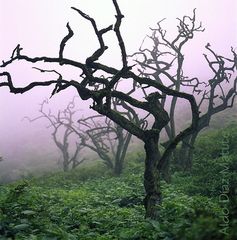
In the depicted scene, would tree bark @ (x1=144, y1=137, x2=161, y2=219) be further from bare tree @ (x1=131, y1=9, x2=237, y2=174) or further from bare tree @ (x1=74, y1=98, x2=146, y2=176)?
bare tree @ (x1=131, y1=9, x2=237, y2=174)

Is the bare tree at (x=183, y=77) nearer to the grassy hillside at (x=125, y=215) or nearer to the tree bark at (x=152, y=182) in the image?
the grassy hillside at (x=125, y=215)

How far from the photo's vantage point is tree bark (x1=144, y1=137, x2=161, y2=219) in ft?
37.2

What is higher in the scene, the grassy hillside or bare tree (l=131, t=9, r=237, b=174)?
bare tree (l=131, t=9, r=237, b=174)

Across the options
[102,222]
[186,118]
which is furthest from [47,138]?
[102,222]

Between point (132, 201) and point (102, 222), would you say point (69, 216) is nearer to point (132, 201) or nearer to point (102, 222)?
point (102, 222)

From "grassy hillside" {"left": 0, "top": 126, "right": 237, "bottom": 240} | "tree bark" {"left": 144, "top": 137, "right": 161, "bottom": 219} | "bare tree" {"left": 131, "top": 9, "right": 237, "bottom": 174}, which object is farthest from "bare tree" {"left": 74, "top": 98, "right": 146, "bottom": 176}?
"tree bark" {"left": 144, "top": 137, "right": 161, "bottom": 219}

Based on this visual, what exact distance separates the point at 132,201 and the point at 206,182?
4.21 metres

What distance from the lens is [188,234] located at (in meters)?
6.84

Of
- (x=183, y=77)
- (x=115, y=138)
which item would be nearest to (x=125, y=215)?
(x=115, y=138)

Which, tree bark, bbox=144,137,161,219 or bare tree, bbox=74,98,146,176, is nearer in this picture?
tree bark, bbox=144,137,161,219

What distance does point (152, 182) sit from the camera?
11781 millimetres

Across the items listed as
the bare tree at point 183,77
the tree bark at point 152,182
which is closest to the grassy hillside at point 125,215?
the tree bark at point 152,182

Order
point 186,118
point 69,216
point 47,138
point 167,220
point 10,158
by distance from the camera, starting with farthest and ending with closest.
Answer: point 47,138 < point 10,158 < point 186,118 < point 69,216 < point 167,220

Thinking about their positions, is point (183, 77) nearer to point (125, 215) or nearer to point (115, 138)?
point (115, 138)
